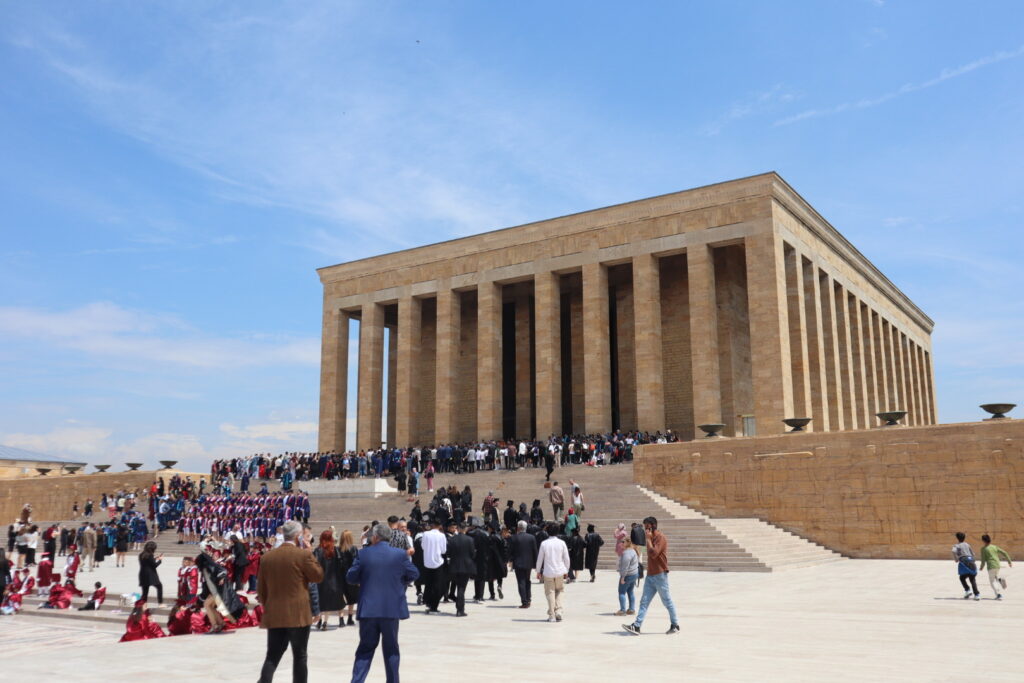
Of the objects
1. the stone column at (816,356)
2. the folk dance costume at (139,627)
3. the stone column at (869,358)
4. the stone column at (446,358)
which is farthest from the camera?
the stone column at (869,358)

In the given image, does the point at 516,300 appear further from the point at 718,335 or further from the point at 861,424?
the point at 861,424

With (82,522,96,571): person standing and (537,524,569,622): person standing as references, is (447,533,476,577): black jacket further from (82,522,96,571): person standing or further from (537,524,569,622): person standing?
(82,522,96,571): person standing

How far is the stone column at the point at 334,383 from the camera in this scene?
3897 cm

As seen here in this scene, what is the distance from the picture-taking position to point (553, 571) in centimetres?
1020

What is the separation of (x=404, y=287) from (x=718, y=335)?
1416 centimetres

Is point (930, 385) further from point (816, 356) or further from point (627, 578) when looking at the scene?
point (627, 578)

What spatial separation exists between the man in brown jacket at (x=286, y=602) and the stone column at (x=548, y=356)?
27340 millimetres

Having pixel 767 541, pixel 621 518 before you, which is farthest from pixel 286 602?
pixel 767 541

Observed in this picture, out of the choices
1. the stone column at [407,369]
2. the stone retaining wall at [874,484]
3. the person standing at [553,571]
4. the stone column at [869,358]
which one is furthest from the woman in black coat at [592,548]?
the stone column at [869,358]

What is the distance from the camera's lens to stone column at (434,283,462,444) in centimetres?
3597

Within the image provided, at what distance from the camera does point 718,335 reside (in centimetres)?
3416

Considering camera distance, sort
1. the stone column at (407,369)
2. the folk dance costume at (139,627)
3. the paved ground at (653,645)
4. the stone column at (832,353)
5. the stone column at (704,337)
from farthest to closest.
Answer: the stone column at (407,369) → the stone column at (832,353) → the stone column at (704,337) → the folk dance costume at (139,627) → the paved ground at (653,645)

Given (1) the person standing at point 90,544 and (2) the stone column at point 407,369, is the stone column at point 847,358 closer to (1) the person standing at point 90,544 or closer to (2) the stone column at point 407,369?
(2) the stone column at point 407,369

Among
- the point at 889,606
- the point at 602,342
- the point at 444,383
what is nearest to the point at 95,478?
the point at 444,383
